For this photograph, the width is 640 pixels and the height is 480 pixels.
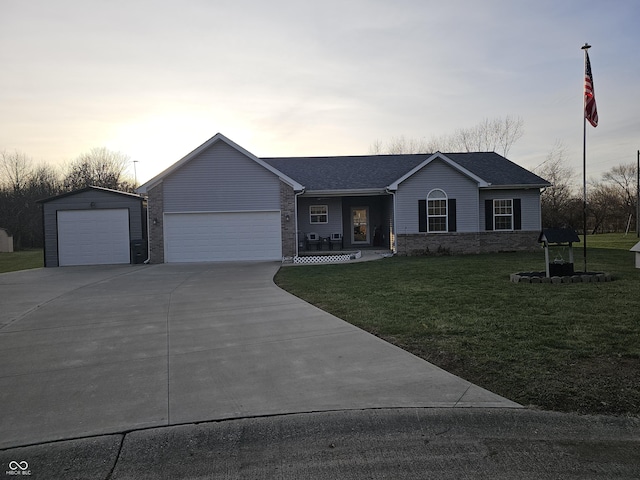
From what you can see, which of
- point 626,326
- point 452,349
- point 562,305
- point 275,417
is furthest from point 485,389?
point 562,305

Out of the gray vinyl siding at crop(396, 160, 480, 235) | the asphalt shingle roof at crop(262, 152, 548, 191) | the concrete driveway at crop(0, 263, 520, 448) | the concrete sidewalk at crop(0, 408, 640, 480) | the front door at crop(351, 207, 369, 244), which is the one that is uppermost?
the asphalt shingle roof at crop(262, 152, 548, 191)

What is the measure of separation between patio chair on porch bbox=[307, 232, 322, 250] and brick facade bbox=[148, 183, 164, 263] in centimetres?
690

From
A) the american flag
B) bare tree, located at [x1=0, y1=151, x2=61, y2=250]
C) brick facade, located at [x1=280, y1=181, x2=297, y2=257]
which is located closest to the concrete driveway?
the american flag

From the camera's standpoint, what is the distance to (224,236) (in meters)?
20.5

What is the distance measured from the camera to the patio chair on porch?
76.7 feet

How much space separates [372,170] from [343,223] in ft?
10.1

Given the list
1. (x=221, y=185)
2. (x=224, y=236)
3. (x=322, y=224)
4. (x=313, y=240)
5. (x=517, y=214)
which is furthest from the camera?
(x=322, y=224)

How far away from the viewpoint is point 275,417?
413 cm

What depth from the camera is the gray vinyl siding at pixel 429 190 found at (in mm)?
21281

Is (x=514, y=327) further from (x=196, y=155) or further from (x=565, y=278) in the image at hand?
(x=196, y=155)

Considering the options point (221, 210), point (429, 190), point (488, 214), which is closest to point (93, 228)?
point (221, 210)

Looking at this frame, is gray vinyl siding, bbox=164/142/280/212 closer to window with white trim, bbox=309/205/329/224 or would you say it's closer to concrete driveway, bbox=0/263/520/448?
window with white trim, bbox=309/205/329/224

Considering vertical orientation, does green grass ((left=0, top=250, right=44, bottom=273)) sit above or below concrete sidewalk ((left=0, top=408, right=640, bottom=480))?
above

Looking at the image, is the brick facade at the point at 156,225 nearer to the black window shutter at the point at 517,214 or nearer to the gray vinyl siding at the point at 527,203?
the gray vinyl siding at the point at 527,203
